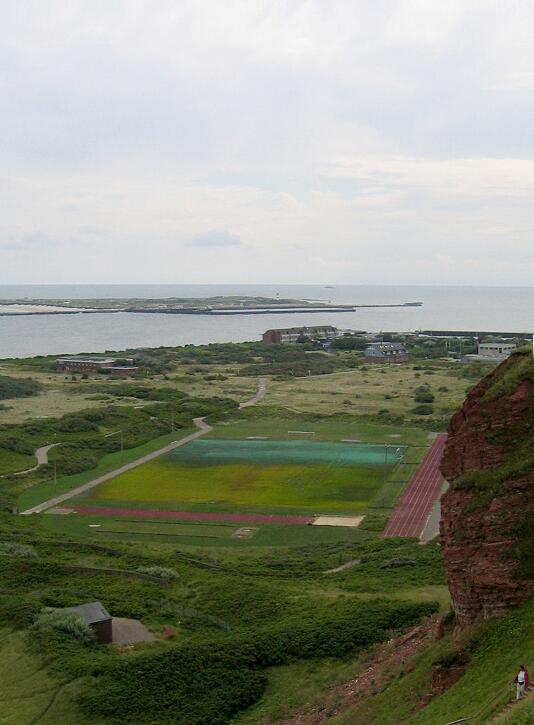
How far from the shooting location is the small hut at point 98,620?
90.5 feet

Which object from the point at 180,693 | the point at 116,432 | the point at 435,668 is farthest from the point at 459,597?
the point at 116,432

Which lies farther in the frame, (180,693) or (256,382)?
(256,382)

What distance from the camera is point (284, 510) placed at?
50812mm

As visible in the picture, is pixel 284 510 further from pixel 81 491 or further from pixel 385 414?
pixel 385 414

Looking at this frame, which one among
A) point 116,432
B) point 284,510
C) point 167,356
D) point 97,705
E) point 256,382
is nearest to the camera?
point 97,705

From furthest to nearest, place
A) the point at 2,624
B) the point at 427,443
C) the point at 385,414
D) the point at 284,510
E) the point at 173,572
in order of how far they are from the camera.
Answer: the point at 385,414 < the point at 427,443 < the point at 284,510 < the point at 173,572 < the point at 2,624

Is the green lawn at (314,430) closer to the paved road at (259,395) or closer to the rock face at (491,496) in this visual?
the paved road at (259,395)

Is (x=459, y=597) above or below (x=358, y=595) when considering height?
above

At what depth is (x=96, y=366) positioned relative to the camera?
128 m

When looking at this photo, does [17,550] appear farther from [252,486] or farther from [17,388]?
[17,388]

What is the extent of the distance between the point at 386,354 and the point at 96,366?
51765mm

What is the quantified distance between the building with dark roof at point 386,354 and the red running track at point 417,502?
80.2m

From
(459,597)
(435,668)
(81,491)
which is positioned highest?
(459,597)

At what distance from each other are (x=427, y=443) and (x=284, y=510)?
2415 centimetres
